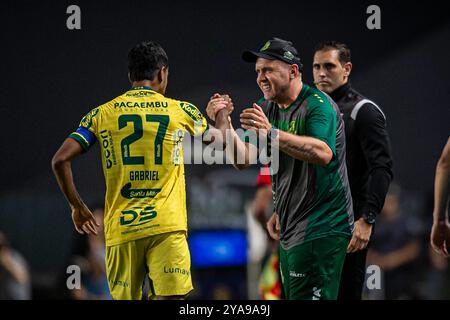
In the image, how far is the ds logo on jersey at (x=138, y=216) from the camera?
3.88 m

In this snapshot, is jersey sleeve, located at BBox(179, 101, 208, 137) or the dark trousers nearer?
jersey sleeve, located at BBox(179, 101, 208, 137)

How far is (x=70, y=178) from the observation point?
155 inches

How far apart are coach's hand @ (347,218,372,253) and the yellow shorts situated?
95 centimetres

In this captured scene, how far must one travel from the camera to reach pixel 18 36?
7.59 meters

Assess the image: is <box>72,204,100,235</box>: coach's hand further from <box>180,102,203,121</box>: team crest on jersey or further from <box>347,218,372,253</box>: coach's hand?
<box>347,218,372,253</box>: coach's hand

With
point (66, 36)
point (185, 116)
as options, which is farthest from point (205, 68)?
point (185, 116)

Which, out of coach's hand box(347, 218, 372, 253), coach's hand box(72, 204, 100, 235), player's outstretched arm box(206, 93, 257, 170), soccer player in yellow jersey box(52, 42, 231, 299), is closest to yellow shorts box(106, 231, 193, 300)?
soccer player in yellow jersey box(52, 42, 231, 299)

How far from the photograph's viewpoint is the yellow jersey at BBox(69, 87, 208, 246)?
152 inches

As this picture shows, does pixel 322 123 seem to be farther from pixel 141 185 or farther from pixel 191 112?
pixel 141 185

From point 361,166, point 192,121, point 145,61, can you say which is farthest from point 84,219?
point 361,166

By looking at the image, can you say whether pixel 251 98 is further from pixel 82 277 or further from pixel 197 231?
pixel 82 277

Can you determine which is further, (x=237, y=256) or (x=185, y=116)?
(x=237, y=256)

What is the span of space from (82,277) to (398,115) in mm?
3415

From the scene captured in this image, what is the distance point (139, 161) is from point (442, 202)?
1468 mm
